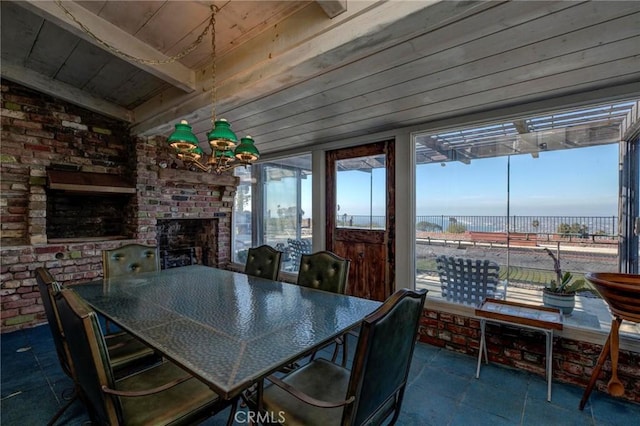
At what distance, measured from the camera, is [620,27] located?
153 centimetres

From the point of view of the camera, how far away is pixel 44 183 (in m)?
3.43

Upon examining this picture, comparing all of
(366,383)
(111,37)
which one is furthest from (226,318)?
(111,37)

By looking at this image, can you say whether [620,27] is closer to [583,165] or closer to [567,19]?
[567,19]

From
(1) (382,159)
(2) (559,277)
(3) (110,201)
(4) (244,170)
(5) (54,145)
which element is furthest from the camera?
(4) (244,170)

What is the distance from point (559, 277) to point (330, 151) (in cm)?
269

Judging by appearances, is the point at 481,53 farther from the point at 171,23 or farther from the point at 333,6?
the point at 171,23

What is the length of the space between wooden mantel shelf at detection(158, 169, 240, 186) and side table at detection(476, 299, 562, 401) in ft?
13.1

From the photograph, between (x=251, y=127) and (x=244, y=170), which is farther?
(x=244, y=170)

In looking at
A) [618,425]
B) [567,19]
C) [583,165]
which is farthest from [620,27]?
[618,425]

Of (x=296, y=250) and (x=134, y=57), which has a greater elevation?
(x=134, y=57)

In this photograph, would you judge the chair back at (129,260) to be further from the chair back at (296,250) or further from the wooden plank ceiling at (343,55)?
the chair back at (296,250)

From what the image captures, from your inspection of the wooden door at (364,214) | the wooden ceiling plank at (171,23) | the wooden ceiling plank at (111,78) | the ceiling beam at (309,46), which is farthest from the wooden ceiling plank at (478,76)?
the wooden ceiling plank at (111,78)

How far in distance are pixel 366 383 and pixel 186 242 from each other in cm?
465

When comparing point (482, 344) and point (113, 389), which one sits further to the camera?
point (482, 344)
